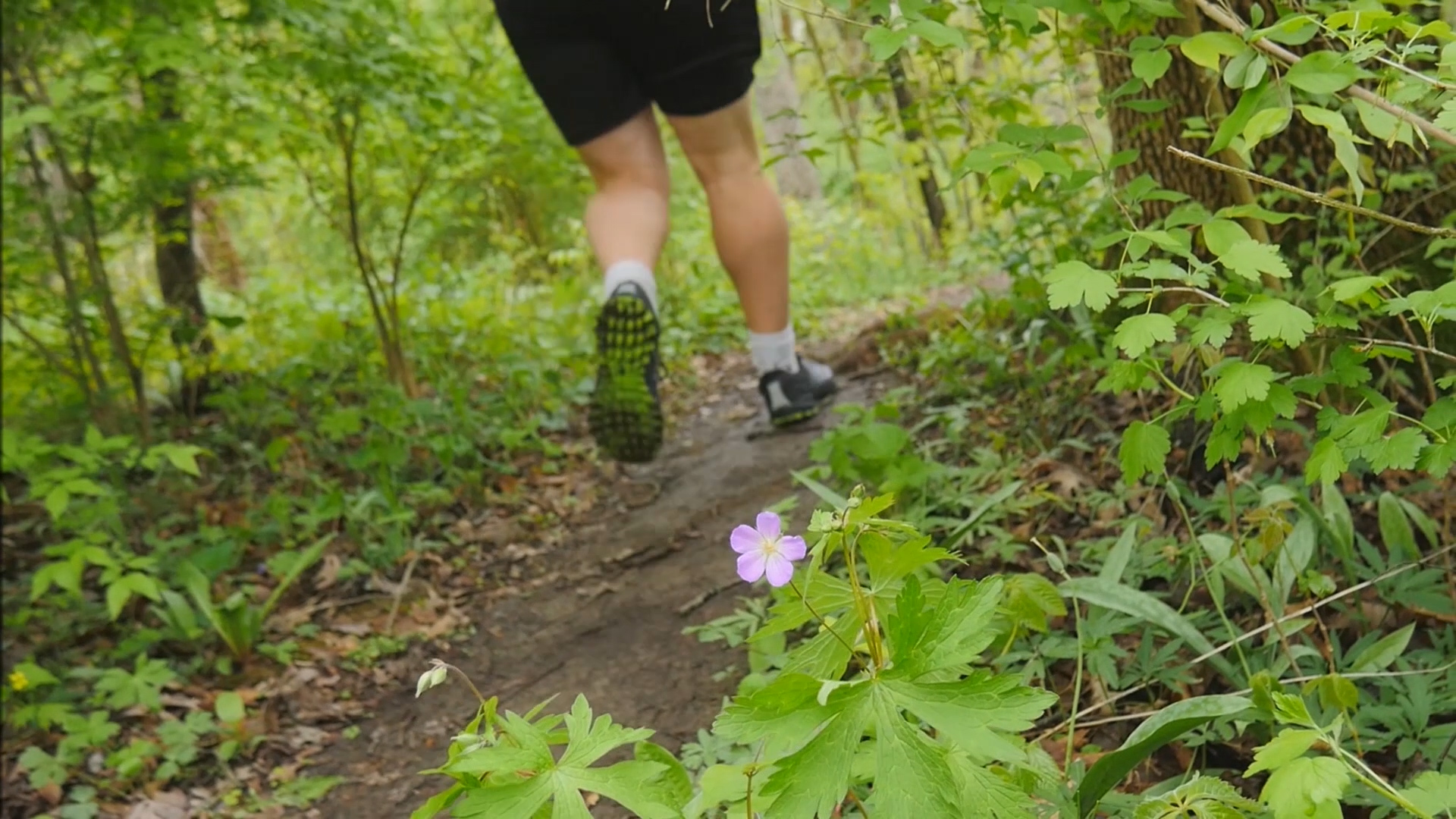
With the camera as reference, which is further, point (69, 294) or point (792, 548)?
point (69, 294)

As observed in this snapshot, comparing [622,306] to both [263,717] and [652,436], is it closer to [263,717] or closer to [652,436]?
[652,436]

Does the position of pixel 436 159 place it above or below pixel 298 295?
above

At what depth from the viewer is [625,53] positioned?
104 inches

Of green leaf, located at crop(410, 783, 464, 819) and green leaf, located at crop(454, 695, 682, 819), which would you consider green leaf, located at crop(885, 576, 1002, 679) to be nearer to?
green leaf, located at crop(454, 695, 682, 819)

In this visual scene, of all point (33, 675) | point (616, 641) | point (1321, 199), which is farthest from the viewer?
point (33, 675)

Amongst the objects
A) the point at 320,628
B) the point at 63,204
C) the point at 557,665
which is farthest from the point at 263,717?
the point at 63,204

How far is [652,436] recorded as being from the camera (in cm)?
270

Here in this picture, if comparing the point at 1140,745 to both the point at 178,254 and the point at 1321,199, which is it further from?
the point at 178,254

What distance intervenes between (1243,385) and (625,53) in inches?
81.6

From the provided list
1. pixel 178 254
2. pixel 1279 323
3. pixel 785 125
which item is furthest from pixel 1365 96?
pixel 785 125

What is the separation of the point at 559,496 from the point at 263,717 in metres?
1.21

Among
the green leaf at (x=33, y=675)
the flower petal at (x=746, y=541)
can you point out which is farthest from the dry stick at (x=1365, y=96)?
the green leaf at (x=33, y=675)

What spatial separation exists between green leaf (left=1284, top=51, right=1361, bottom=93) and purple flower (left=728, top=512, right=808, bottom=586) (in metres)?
0.76

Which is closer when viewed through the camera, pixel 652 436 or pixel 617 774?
pixel 617 774
